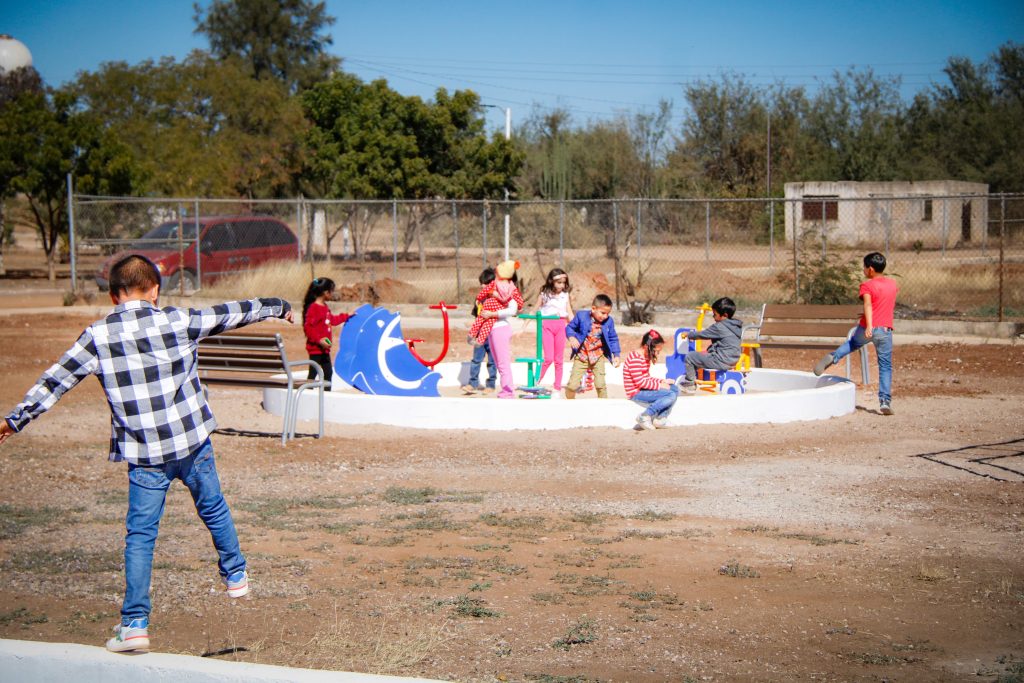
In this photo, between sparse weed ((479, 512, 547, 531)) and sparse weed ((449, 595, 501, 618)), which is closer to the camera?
sparse weed ((449, 595, 501, 618))

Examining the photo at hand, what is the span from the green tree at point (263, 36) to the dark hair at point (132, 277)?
249 feet

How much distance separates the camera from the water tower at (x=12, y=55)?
37.5m

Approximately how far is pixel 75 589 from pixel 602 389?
659 cm

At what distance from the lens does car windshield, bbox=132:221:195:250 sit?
24844mm

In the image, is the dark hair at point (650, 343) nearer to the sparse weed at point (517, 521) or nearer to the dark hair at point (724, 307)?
the dark hair at point (724, 307)

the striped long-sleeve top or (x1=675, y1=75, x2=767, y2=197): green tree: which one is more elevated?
(x1=675, y1=75, x2=767, y2=197): green tree

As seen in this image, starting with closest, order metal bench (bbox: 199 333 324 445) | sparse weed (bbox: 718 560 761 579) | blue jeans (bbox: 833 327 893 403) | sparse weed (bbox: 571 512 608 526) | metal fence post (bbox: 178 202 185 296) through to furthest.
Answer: sparse weed (bbox: 718 560 761 579)
sparse weed (bbox: 571 512 608 526)
metal bench (bbox: 199 333 324 445)
blue jeans (bbox: 833 327 893 403)
metal fence post (bbox: 178 202 185 296)

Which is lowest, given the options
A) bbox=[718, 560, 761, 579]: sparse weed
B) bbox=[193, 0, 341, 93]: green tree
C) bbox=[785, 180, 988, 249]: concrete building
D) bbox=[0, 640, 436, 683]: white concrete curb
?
bbox=[718, 560, 761, 579]: sparse weed

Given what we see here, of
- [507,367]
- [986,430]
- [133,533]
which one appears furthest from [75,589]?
[986,430]

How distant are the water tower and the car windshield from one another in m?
14.9

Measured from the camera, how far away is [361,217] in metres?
40.8

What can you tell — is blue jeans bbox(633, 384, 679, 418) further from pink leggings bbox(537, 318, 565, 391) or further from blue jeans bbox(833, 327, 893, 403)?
blue jeans bbox(833, 327, 893, 403)

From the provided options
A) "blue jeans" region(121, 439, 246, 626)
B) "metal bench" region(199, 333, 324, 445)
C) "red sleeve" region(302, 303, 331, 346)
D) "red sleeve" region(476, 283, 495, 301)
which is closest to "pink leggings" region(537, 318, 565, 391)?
"red sleeve" region(476, 283, 495, 301)

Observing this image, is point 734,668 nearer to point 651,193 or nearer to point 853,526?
point 853,526
